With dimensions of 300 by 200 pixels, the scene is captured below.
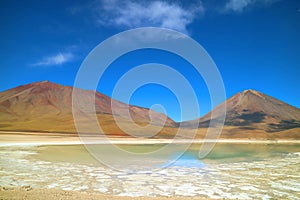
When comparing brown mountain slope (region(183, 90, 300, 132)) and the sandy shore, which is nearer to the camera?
the sandy shore

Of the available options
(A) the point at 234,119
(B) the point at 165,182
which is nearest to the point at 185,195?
(B) the point at 165,182

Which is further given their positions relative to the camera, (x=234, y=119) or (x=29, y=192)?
(x=234, y=119)

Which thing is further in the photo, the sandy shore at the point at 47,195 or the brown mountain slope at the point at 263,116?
the brown mountain slope at the point at 263,116

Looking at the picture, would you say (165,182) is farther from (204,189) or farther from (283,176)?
(283,176)

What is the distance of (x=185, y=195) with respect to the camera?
8.70 meters

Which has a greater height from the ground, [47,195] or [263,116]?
[263,116]

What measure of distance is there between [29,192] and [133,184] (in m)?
3.76

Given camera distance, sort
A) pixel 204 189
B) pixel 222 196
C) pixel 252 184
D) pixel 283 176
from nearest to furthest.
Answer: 1. pixel 222 196
2. pixel 204 189
3. pixel 252 184
4. pixel 283 176

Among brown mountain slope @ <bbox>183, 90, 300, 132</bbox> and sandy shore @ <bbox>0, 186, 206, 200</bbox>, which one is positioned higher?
brown mountain slope @ <bbox>183, 90, 300, 132</bbox>

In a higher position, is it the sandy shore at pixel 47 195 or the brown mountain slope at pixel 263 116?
the brown mountain slope at pixel 263 116

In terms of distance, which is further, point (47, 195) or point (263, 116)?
point (263, 116)

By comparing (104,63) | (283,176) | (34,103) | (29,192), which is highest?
(34,103)

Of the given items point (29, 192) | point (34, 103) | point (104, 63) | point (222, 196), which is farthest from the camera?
point (34, 103)

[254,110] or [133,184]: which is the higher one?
[254,110]
